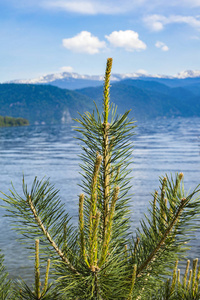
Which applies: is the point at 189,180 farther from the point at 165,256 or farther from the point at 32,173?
the point at 165,256

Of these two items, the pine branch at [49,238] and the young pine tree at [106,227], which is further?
the pine branch at [49,238]

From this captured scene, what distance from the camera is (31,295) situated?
8.77ft

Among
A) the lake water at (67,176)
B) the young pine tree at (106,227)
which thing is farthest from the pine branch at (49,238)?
the lake water at (67,176)

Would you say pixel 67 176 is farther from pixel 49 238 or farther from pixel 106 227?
pixel 106 227

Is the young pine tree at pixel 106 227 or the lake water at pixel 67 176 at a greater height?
the young pine tree at pixel 106 227

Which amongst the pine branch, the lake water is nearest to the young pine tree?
the pine branch

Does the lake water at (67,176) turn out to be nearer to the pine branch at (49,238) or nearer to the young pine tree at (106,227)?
the young pine tree at (106,227)

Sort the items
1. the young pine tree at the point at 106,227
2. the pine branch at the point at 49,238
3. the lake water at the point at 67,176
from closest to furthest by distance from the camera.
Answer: the young pine tree at the point at 106,227 → the pine branch at the point at 49,238 → the lake water at the point at 67,176

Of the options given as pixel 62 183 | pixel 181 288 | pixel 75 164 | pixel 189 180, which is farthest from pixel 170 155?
pixel 181 288

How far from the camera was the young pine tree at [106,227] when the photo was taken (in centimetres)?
222

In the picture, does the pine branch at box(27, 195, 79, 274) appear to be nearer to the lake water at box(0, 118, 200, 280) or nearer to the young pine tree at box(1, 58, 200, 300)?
the young pine tree at box(1, 58, 200, 300)

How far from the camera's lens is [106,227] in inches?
91.6

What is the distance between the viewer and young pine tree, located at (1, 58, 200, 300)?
2.22m

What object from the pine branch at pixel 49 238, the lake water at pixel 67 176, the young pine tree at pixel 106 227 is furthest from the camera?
the lake water at pixel 67 176
